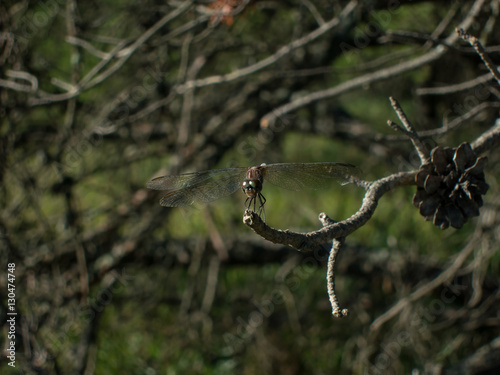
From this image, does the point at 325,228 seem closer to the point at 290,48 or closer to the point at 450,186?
the point at 450,186

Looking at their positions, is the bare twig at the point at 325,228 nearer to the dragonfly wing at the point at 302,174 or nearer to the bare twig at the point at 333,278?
the bare twig at the point at 333,278

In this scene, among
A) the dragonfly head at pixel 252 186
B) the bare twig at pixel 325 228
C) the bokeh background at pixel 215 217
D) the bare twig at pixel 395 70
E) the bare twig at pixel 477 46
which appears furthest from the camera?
the bokeh background at pixel 215 217

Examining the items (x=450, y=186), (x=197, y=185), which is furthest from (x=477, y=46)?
(x=197, y=185)

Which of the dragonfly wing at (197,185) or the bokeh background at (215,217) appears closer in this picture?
the dragonfly wing at (197,185)

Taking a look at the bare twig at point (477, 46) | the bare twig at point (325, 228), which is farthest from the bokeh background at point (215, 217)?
the bare twig at point (325, 228)

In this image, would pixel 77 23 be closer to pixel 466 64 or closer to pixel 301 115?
pixel 301 115
